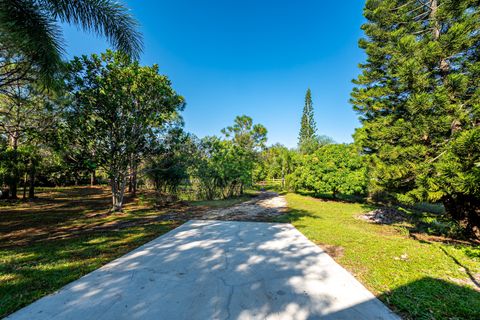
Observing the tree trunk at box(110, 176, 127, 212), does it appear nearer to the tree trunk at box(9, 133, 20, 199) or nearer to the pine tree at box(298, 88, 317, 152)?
the tree trunk at box(9, 133, 20, 199)

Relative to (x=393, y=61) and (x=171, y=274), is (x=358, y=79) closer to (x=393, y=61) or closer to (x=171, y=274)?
(x=393, y=61)

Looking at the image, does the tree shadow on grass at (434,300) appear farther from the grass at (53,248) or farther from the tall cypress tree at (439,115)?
the grass at (53,248)

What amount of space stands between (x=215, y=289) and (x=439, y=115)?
6.65 metres

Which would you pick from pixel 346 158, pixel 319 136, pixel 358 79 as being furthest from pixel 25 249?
pixel 319 136

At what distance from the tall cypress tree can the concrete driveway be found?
3.48 m

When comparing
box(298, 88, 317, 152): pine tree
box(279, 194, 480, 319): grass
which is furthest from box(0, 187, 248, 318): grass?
Result: box(298, 88, 317, 152): pine tree

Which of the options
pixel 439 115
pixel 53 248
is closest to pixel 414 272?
pixel 439 115

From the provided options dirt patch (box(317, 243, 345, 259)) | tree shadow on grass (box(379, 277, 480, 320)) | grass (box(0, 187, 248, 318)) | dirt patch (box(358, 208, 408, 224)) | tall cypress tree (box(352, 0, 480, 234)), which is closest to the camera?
tree shadow on grass (box(379, 277, 480, 320))

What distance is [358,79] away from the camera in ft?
26.3

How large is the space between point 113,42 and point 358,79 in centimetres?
960

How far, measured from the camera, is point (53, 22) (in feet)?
10.7

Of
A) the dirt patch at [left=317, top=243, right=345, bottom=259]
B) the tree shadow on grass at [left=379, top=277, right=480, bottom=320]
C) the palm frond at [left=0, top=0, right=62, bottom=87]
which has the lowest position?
the dirt patch at [left=317, top=243, right=345, bottom=259]

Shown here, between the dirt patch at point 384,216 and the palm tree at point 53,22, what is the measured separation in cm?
1041

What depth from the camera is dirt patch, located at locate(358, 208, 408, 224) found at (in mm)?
7258
